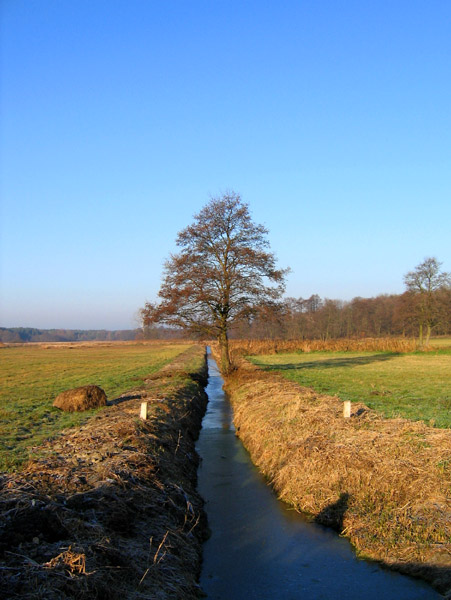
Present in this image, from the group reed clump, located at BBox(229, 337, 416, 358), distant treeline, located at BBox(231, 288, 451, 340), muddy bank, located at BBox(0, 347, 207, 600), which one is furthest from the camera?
distant treeline, located at BBox(231, 288, 451, 340)

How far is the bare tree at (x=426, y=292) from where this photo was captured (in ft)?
197

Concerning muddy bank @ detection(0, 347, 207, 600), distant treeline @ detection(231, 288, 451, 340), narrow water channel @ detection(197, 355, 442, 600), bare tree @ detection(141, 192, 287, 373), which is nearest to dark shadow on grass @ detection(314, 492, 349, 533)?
narrow water channel @ detection(197, 355, 442, 600)

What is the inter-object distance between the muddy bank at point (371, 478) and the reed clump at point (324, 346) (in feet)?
141

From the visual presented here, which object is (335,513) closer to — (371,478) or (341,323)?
(371,478)

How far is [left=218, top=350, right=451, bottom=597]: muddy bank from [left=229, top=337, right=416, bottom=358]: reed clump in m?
42.9

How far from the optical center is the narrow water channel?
6391mm

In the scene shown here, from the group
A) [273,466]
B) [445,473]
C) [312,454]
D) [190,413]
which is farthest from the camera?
[190,413]

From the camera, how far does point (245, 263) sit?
27.2m

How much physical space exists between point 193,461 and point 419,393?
36.4 ft

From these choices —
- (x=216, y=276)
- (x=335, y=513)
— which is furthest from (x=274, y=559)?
(x=216, y=276)

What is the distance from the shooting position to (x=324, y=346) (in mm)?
60500

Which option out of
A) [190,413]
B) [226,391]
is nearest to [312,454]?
[190,413]

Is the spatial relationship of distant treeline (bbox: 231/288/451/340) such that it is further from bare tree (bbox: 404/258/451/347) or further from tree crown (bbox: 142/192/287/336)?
tree crown (bbox: 142/192/287/336)

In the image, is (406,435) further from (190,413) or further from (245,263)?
(245,263)
